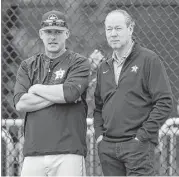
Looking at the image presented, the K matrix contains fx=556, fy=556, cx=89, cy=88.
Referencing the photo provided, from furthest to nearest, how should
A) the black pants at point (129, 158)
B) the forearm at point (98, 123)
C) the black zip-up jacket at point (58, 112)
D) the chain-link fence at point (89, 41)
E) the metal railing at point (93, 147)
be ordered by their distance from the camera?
the chain-link fence at point (89, 41), the metal railing at point (93, 147), the forearm at point (98, 123), the black zip-up jacket at point (58, 112), the black pants at point (129, 158)

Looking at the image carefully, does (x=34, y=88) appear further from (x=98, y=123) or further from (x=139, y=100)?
(x=139, y=100)

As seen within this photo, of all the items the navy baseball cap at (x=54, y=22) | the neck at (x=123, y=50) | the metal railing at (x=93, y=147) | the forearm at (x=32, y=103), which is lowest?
the metal railing at (x=93, y=147)

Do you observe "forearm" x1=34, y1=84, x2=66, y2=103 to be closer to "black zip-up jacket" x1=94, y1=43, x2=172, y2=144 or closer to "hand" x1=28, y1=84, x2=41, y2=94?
"hand" x1=28, y1=84, x2=41, y2=94

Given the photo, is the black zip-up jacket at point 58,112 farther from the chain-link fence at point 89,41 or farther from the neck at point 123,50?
the chain-link fence at point 89,41

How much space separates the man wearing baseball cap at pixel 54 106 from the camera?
3.89 metres

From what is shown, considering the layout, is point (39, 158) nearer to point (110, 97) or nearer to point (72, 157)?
point (72, 157)

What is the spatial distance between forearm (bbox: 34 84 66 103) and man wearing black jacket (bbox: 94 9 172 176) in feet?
1.02

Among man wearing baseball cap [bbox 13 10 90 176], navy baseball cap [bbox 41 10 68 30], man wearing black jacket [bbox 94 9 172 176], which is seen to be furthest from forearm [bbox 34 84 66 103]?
navy baseball cap [bbox 41 10 68 30]

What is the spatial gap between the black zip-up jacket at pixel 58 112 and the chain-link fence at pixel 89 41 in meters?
1.11

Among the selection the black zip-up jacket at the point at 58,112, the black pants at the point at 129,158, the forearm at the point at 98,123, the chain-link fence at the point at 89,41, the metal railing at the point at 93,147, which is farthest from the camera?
the chain-link fence at the point at 89,41

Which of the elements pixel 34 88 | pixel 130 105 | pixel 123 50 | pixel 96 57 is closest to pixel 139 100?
pixel 130 105

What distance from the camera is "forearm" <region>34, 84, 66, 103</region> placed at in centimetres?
389

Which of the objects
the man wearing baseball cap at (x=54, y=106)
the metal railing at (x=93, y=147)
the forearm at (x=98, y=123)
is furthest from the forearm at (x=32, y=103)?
the metal railing at (x=93, y=147)

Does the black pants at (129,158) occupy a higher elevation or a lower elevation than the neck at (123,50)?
lower
